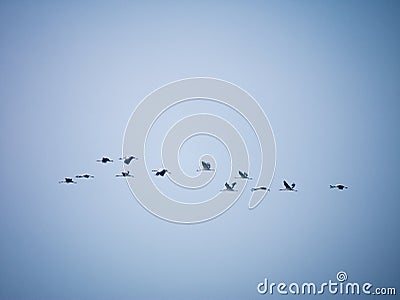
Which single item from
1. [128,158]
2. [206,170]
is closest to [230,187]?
[206,170]

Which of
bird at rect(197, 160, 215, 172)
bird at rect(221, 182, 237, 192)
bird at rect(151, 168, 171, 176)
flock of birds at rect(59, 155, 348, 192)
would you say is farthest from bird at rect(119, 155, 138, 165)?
bird at rect(221, 182, 237, 192)

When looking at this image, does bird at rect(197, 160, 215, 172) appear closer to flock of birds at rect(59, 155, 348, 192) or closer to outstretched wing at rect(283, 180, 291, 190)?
flock of birds at rect(59, 155, 348, 192)

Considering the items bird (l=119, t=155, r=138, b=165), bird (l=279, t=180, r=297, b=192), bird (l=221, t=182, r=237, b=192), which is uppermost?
bird (l=279, t=180, r=297, b=192)

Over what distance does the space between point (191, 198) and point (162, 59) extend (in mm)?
635

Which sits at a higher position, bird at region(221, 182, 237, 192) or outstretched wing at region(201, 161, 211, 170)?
outstretched wing at region(201, 161, 211, 170)

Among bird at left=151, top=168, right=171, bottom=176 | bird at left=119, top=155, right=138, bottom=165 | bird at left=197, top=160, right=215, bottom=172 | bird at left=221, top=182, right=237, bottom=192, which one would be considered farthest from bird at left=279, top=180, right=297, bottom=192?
bird at left=119, top=155, right=138, bottom=165

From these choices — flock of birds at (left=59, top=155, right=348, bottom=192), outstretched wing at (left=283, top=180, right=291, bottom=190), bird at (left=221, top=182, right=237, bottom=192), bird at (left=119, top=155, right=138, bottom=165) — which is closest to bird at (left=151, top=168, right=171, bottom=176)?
flock of birds at (left=59, top=155, right=348, bottom=192)

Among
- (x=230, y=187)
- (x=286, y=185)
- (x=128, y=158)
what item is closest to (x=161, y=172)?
(x=128, y=158)

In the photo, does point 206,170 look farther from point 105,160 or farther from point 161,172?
point 105,160

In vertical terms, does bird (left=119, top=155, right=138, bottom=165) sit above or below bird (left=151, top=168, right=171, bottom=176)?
above

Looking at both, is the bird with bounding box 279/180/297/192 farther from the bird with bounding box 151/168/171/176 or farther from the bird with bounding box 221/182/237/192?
the bird with bounding box 151/168/171/176

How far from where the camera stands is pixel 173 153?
6.42ft

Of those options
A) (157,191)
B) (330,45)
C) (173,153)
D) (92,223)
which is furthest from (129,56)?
(330,45)

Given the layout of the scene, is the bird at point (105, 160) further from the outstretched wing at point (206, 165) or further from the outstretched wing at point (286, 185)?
the outstretched wing at point (286, 185)
